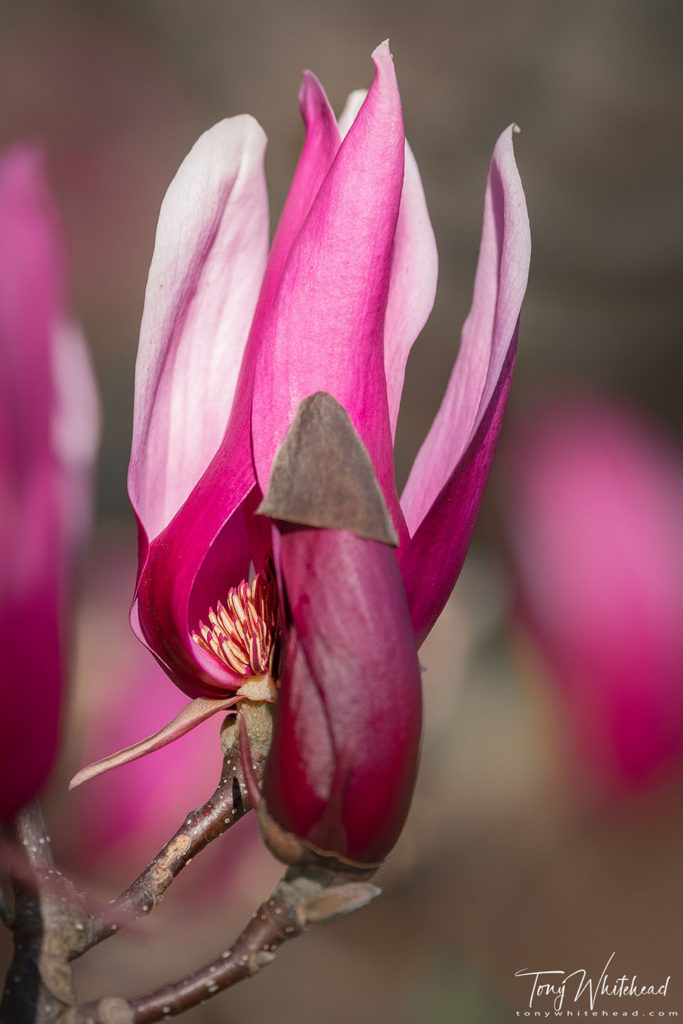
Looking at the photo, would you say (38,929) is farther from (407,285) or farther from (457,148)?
(457,148)

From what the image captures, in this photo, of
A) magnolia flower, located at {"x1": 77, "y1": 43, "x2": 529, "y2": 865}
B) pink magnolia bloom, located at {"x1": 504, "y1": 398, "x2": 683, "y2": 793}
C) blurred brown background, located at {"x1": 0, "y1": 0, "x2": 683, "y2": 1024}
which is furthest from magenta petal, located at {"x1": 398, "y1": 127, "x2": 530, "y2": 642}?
blurred brown background, located at {"x1": 0, "y1": 0, "x2": 683, "y2": 1024}

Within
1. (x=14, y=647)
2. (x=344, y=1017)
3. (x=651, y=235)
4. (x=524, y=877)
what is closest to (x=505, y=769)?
(x=524, y=877)

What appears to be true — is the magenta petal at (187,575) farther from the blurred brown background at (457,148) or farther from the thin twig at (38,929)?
the blurred brown background at (457,148)

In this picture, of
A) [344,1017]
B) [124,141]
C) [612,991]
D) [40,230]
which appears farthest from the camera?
[124,141]

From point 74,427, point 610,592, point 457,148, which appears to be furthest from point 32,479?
point 457,148

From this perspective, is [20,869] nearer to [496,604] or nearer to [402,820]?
[402,820]

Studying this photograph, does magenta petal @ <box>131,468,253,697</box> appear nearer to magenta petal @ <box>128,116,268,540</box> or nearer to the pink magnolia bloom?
magenta petal @ <box>128,116,268,540</box>

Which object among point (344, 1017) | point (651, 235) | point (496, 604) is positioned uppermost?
point (651, 235)
